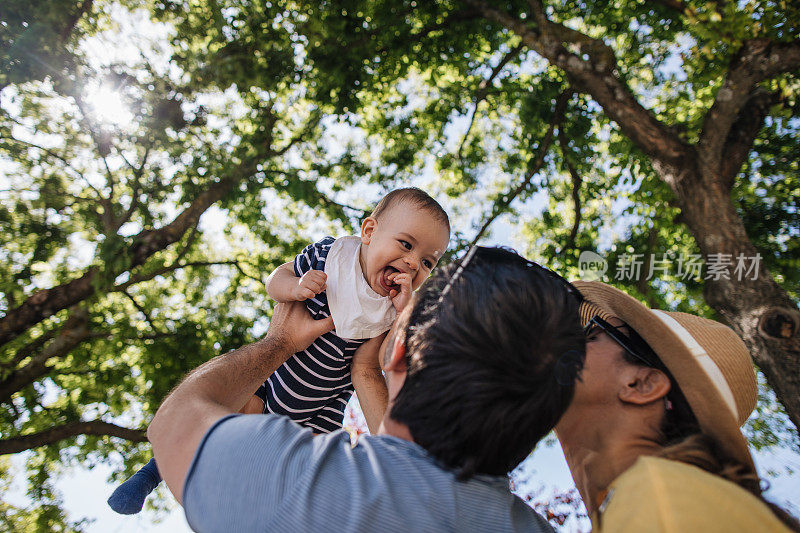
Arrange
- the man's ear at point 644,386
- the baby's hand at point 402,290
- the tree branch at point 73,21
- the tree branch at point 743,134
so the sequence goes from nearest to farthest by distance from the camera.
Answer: the man's ear at point 644,386
the baby's hand at point 402,290
the tree branch at point 743,134
the tree branch at point 73,21

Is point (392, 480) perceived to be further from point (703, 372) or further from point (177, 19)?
point (177, 19)

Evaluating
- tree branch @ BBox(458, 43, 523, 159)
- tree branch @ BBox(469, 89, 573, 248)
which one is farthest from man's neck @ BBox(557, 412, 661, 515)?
tree branch @ BBox(458, 43, 523, 159)

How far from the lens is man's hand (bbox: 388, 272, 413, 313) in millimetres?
2583

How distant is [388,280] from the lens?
274cm

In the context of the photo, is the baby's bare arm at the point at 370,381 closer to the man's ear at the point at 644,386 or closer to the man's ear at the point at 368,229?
the man's ear at the point at 368,229

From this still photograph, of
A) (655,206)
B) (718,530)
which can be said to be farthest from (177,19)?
(718,530)

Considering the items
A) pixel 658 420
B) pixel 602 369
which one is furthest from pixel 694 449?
pixel 602 369

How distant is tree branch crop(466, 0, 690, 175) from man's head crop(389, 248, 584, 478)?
4054mm

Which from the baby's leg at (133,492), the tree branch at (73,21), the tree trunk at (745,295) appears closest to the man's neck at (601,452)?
the baby's leg at (133,492)

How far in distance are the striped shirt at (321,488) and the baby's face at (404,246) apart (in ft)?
5.10

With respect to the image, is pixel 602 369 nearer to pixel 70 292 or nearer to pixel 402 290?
pixel 402 290

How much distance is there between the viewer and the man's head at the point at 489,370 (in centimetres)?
123

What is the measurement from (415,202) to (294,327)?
1098mm

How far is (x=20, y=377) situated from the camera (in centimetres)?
752
